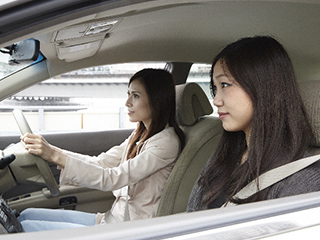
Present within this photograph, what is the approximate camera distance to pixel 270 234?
2.02 feet

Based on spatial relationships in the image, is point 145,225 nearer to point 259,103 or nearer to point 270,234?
point 270,234

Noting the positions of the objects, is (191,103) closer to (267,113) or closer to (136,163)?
(136,163)

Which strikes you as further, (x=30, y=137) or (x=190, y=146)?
(x=190, y=146)

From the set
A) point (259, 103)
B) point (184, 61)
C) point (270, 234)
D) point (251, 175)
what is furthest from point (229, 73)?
point (184, 61)

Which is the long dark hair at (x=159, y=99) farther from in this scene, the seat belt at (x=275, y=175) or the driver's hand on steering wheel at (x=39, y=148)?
the seat belt at (x=275, y=175)

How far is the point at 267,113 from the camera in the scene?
3.55 ft

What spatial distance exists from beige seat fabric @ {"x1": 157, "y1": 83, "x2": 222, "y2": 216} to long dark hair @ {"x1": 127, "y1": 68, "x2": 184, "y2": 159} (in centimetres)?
5

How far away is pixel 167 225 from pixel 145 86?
1.24m

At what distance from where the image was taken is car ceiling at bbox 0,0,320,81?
1412mm

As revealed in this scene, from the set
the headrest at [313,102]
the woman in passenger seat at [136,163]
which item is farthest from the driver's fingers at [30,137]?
the headrest at [313,102]

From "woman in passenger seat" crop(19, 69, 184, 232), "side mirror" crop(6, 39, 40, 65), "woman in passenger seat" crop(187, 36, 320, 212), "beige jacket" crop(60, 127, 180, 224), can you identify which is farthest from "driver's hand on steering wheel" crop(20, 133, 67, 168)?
"woman in passenger seat" crop(187, 36, 320, 212)

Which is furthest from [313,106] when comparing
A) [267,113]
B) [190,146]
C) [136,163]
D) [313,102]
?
[136,163]

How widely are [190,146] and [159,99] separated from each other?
0.28m

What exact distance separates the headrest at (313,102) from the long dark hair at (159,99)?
2.30ft
